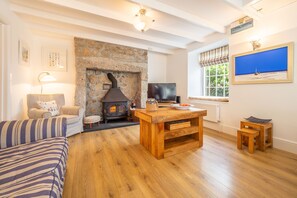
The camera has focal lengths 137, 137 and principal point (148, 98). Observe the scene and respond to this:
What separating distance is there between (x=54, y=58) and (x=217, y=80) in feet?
14.9

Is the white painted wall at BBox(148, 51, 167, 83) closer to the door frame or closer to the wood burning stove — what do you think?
the wood burning stove

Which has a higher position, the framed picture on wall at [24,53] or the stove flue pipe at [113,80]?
the framed picture on wall at [24,53]

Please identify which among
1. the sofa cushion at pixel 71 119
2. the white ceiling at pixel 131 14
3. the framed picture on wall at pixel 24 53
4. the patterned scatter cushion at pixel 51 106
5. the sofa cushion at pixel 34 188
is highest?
the white ceiling at pixel 131 14

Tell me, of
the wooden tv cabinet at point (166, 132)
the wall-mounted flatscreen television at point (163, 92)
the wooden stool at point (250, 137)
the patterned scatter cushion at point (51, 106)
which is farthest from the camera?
the wall-mounted flatscreen television at point (163, 92)

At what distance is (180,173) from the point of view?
1693mm

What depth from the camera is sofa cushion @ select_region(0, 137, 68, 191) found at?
0.97 meters

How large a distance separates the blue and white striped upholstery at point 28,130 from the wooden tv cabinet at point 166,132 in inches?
45.7

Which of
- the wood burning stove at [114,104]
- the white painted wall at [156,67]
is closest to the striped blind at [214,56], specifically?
the white painted wall at [156,67]

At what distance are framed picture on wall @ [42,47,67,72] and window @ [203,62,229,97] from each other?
13.8ft

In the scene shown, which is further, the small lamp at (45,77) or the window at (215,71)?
the window at (215,71)

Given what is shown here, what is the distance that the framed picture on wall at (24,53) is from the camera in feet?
9.02

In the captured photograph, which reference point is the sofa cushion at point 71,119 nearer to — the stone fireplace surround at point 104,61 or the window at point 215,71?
the stone fireplace surround at point 104,61

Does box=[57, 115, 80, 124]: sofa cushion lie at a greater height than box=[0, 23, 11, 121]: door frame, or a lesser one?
lesser

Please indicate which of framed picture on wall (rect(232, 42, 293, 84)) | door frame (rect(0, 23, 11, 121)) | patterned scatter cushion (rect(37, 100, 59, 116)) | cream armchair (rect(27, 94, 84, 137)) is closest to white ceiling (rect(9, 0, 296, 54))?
door frame (rect(0, 23, 11, 121))
